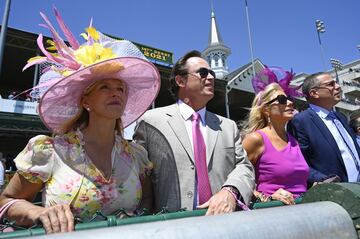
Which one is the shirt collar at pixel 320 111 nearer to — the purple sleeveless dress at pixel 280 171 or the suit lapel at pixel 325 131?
the suit lapel at pixel 325 131

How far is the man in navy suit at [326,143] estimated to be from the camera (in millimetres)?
2770

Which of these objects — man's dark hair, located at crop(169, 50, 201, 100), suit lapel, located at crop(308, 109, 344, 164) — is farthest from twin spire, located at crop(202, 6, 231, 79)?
man's dark hair, located at crop(169, 50, 201, 100)

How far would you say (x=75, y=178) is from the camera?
1612 millimetres

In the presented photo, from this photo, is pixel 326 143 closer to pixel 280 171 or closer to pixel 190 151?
pixel 280 171

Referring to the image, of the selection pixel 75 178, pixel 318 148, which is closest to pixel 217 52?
pixel 318 148

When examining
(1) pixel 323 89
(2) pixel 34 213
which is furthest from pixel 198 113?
(1) pixel 323 89

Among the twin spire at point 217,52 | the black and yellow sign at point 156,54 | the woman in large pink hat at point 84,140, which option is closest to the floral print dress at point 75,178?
the woman in large pink hat at point 84,140

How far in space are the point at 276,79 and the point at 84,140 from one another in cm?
209

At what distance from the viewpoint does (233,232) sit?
75 cm

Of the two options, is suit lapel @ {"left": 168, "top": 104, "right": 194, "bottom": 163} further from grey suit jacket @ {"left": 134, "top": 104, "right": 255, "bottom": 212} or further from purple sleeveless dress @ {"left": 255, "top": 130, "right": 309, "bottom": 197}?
purple sleeveless dress @ {"left": 255, "top": 130, "right": 309, "bottom": 197}

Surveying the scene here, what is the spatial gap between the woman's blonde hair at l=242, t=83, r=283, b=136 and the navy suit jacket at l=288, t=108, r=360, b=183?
33cm

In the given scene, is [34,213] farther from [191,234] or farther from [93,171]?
[191,234]

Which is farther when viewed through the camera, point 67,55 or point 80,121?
point 80,121

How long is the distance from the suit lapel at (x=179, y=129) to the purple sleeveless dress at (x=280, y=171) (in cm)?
78
